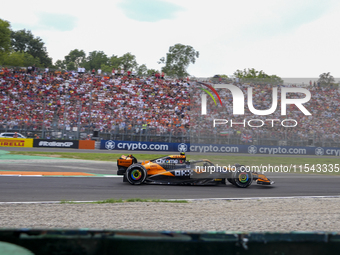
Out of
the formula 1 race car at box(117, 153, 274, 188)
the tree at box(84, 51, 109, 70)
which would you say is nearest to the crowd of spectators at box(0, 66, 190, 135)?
the formula 1 race car at box(117, 153, 274, 188)

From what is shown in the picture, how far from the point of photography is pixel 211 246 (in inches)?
91.5

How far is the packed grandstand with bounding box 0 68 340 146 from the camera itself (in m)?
21.6

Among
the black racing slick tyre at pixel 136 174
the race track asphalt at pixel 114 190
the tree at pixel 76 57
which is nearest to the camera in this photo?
the race track asphalt at pixel 114 190

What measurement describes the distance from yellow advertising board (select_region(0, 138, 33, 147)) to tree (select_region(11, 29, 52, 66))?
59344 mm

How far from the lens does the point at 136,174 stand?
11320 mm

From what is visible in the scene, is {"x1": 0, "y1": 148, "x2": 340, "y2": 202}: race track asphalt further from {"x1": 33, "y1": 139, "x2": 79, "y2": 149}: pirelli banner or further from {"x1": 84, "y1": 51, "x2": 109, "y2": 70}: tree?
{"x1": 84, "y1": 51, "x2": 109, "y2": 70}: tree

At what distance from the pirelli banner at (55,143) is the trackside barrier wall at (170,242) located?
25093 mm

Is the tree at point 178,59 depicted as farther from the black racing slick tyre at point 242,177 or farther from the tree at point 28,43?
the black racing slick tyre at point 242,177

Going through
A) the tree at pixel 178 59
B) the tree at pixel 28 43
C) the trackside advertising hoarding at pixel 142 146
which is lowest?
the trackside advertising hoarding at pixel 142 146

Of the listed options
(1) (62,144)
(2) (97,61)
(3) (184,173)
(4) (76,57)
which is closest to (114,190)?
(3) (184,173)

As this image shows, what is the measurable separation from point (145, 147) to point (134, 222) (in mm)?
21036

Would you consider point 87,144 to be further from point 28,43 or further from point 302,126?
point 28,43

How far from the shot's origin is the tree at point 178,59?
2435 inches

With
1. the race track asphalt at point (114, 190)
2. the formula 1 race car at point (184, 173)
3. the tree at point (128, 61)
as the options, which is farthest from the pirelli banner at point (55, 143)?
the tree at point (128, 61)
